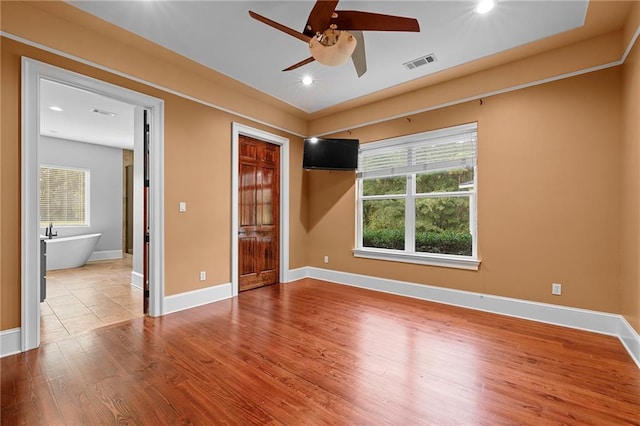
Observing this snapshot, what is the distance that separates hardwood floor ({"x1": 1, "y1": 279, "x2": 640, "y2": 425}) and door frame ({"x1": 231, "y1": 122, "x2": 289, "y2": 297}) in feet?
3.85

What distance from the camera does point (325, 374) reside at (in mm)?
2195

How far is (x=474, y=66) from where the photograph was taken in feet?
11.7

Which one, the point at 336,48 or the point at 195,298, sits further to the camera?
the point at 195,298

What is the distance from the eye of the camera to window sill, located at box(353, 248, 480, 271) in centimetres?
379

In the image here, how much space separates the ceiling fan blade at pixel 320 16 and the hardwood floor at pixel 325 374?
256 centimetres

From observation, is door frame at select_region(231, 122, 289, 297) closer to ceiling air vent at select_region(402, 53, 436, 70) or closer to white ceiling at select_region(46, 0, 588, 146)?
white ceiling at select_region(46, 0, 588, 146)

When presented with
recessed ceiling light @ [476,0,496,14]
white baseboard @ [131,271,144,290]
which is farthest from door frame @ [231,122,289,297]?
recessed ceiling light @ [476,0,496,14]

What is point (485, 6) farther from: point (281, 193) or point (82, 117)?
point (82, 117)

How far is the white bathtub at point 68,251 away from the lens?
19.6 ft

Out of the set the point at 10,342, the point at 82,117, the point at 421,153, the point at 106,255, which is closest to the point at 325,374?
the point at 10,342

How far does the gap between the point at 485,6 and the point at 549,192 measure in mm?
2081

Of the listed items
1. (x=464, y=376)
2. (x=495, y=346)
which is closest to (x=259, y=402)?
(x=464, y=376)

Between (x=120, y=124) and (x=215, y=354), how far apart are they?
5409 millimetres

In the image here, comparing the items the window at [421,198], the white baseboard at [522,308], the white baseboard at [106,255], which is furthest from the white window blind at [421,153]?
the white baseboard at [106,255]
